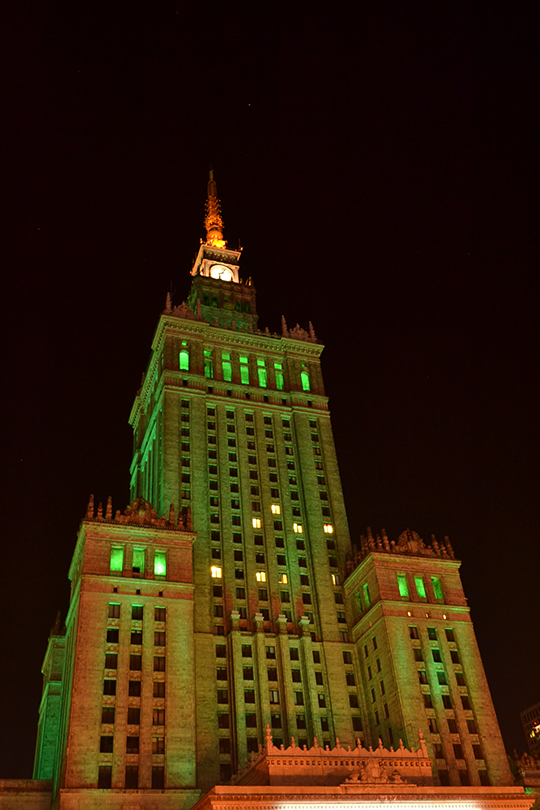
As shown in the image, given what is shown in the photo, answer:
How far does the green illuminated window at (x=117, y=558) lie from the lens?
7469cm

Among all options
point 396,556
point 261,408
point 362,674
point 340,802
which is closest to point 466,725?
point 362,674

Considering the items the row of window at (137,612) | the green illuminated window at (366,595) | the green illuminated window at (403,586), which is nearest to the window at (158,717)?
the row of window at (137,612)

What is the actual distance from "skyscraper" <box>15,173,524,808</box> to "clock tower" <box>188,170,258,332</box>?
14.5m

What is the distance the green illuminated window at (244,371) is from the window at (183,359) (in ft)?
26.6

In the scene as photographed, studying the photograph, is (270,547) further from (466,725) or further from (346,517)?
(466,725)

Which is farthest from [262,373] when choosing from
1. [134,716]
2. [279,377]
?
[134,716]

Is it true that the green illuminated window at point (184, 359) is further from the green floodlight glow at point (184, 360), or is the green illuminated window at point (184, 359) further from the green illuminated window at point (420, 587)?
the green illuminated window at point (420, 587)

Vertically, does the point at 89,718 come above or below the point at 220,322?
below

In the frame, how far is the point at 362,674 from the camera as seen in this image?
80625 mm

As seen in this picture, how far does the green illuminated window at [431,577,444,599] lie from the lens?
82.4 metres

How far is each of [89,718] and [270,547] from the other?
30.4m

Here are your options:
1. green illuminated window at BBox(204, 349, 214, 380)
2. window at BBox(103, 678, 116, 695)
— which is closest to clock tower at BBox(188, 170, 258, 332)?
green illuminated window at BBox(204, 349, 214, 380)

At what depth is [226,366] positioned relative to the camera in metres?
106

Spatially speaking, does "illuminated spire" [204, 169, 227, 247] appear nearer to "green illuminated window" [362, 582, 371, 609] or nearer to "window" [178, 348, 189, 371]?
"window" [178, 348, 189, 371]
